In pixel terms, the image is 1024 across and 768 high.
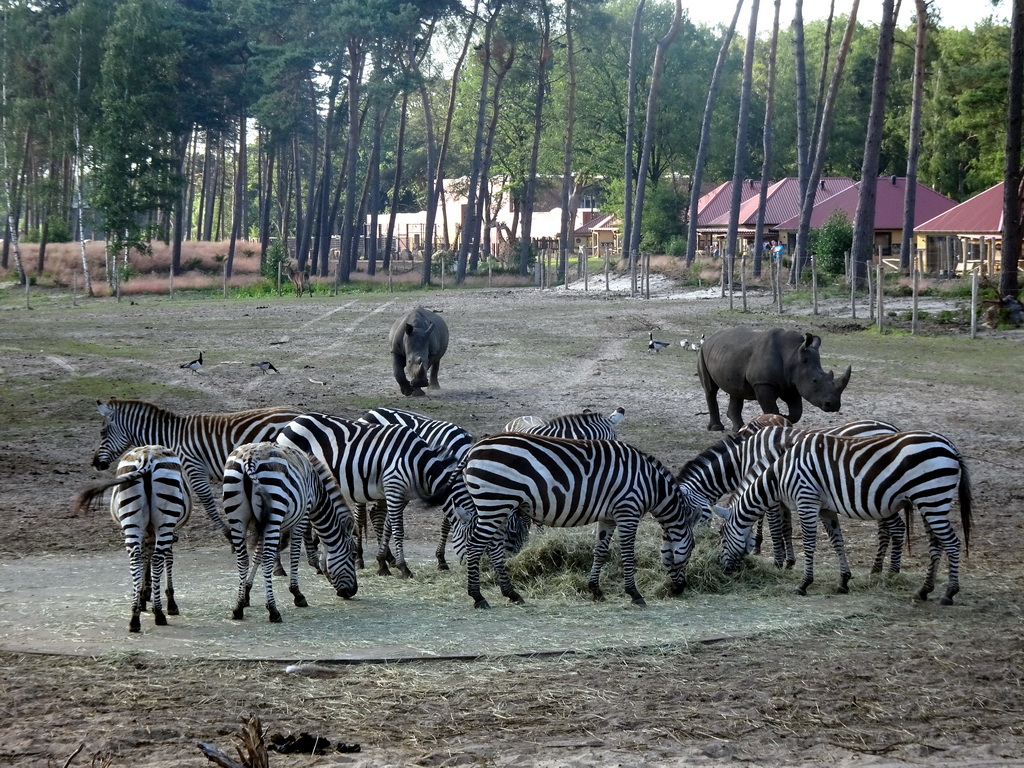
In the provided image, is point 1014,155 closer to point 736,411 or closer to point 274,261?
point 736,411

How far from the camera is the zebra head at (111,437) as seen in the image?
1272 cm

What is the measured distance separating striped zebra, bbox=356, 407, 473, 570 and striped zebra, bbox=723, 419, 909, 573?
8.55 feet

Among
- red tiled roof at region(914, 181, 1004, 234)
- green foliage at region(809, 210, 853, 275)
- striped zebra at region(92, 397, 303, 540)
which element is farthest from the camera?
red tiled roof at region(914, 181, 1004, 234)

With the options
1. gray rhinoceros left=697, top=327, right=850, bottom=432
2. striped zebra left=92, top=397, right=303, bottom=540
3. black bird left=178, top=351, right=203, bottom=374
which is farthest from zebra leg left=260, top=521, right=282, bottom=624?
black bird left=178, top=351, right=203, bottom=374

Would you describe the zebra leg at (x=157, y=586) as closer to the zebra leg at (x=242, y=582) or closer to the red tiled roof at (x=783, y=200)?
the zebra leg at (x=242, y=582)

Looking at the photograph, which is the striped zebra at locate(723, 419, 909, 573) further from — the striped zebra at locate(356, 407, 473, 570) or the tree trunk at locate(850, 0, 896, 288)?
the tree trunk at locate(850, 0, 896, 288)

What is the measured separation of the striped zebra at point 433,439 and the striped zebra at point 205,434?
908 millimetres

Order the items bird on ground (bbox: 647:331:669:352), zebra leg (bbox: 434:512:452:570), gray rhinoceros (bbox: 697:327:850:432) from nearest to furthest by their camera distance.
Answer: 1. zebra leg (bbox: 434:512:452:570)
2. gray rhinoceros (bbox: 697:327:850:432)
3. bird on ground (bbox: 647:331:669:352)

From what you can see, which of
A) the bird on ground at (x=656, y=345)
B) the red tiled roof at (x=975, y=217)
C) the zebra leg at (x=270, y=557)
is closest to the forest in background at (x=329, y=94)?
the red tiled roof at (x=975, y=217)

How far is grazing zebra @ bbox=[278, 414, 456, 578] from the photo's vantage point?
10.7 meters

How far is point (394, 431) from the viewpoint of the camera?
10.9 m

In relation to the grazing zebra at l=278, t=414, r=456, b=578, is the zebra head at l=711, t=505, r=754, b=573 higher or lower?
lower

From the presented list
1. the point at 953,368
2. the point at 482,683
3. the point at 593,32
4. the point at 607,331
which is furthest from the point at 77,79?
the point at 482,683

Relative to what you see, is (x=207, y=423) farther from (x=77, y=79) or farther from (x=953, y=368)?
(x=77, y=79)
